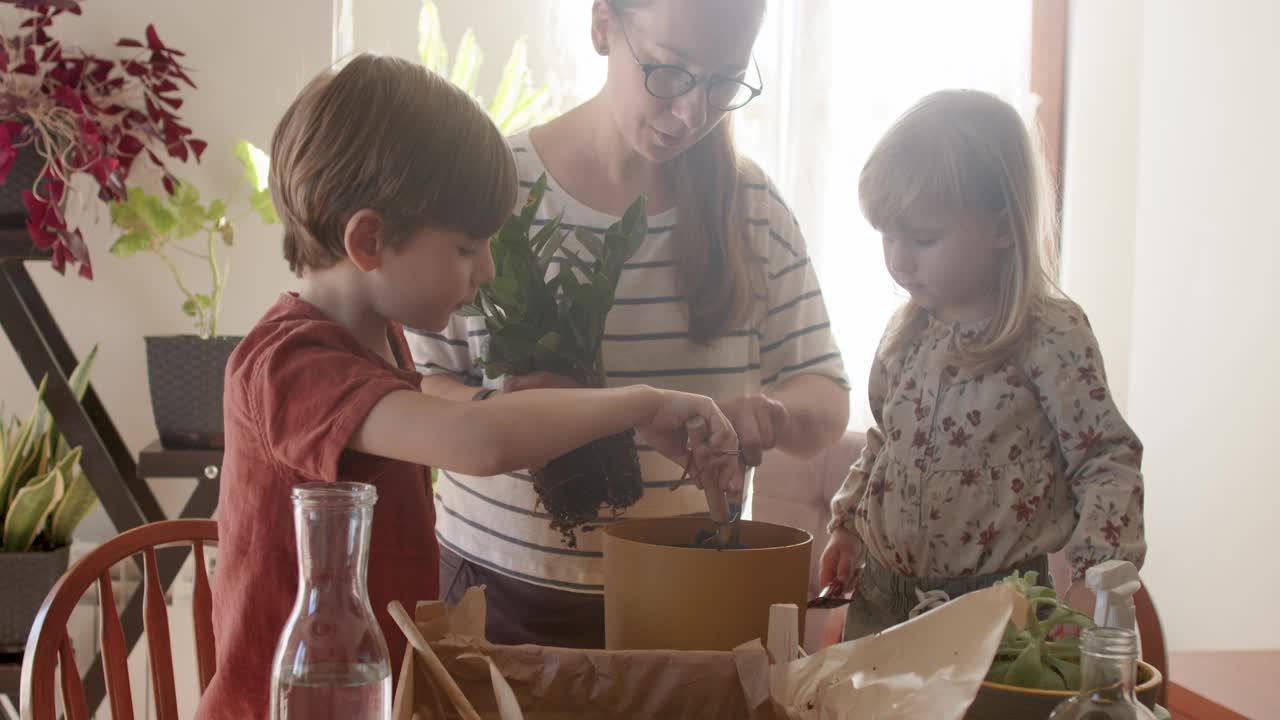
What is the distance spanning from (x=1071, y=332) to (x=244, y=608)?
2.96ft

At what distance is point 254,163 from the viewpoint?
2.12 meters

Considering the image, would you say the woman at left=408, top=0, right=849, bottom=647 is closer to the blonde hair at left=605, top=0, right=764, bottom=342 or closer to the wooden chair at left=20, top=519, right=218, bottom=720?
the blonde hair at left=605, top=0, right=764, bottom=342

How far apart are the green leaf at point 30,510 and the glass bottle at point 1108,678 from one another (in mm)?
1965

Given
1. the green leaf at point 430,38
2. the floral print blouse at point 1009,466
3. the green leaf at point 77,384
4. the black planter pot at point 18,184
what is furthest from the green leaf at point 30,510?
the floral print blouse at point 1009,466

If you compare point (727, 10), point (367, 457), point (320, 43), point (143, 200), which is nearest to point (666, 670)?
point (367, 457)

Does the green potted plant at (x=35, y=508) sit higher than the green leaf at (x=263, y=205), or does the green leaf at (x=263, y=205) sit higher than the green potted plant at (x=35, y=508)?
the green leaf at (x=263, y=205)

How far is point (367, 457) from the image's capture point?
2.75ft

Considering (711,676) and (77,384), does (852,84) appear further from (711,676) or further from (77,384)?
(711,676)

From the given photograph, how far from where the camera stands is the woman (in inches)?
42.4

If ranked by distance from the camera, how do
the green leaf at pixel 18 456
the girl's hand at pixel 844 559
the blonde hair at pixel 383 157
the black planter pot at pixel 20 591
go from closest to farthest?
1. the blonde hair at pixel 383 157
2. the girl's hand at pixel 844 559
3. the black planter pot at pixel 20 591
4. the green leaf at pixel 18 456

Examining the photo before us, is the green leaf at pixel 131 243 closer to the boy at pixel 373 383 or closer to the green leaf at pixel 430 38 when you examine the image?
the green leaf at pixel 430 38

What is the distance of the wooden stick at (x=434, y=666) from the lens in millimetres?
546

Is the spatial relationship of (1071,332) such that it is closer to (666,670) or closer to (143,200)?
(666,670)

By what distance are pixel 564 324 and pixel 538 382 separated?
6cm
